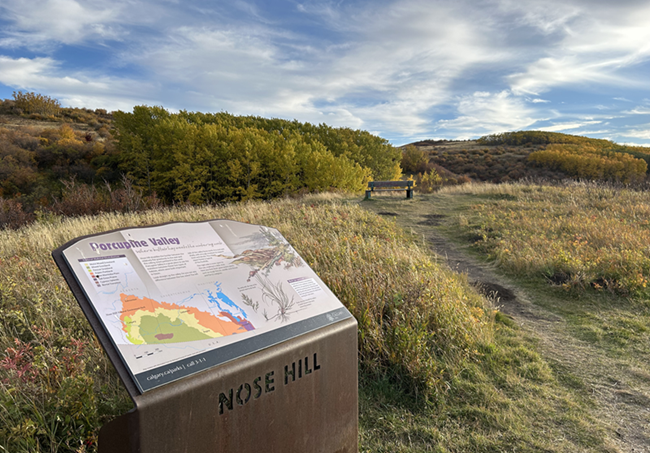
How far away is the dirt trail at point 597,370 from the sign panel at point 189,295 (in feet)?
8.30

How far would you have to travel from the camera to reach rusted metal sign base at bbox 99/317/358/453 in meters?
1.49

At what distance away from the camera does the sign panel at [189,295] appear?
161 cm

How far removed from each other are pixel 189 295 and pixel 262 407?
26.0 inches

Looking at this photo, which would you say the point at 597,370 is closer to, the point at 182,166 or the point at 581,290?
the point at 581,290

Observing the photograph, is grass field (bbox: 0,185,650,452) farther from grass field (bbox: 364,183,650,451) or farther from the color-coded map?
the color-coded map

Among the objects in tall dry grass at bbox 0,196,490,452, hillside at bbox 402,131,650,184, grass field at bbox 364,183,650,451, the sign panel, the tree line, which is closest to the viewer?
the sign panel

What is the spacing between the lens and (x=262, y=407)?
1796mm

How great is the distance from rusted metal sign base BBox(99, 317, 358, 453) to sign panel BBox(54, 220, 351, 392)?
0.07 m

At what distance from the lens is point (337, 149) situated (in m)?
32.4

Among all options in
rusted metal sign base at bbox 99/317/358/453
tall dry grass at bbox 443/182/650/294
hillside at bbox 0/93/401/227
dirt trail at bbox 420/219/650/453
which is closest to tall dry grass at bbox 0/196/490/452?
dirt trail at bbox 420/219/650/453

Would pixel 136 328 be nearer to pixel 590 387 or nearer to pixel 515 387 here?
pixel 515 387

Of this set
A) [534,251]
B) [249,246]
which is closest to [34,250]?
[249,246]

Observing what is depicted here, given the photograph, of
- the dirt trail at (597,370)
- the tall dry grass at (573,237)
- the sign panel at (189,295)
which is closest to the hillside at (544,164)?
the tall dry grass at (573,237)

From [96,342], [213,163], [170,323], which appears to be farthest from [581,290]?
[213,163]
